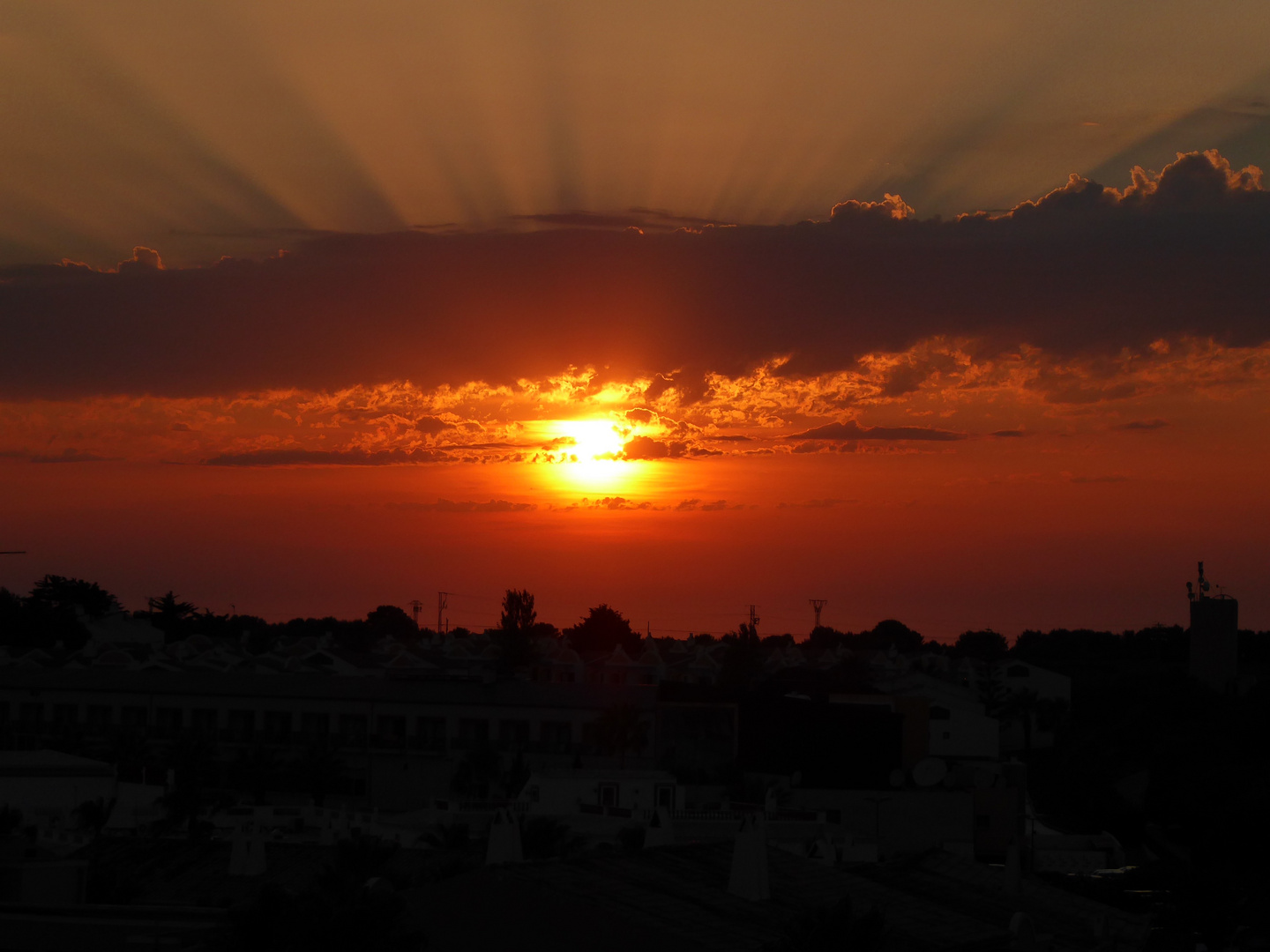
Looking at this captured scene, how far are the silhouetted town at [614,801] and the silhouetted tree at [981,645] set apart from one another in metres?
46.4

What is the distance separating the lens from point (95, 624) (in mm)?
145375

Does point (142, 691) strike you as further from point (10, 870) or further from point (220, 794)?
point (10, 870)

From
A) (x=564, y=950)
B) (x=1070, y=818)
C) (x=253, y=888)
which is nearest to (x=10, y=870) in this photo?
(x=564, y=950)

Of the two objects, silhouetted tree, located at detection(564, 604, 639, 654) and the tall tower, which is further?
silhouetted tree, located at detection(564, 604, 639, 654)

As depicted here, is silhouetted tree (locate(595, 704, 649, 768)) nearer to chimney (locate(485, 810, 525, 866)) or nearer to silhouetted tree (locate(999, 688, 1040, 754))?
chimney (locate(485, 810, 525, 866))

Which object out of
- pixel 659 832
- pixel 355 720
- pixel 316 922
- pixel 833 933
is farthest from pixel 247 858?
pixel 355 720

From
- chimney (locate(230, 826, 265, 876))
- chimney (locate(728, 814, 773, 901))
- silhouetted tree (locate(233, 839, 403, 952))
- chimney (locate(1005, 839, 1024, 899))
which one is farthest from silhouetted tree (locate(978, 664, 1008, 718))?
silhouetted tree (locate(233, 839, 403, 952))

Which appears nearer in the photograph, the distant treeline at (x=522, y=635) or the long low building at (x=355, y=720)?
the long low building at (x=355, y=720)

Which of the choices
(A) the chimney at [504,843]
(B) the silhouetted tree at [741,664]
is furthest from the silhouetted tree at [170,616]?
(A) the chimney at [504,843]

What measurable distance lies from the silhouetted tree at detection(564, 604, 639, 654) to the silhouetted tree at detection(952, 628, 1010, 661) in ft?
152

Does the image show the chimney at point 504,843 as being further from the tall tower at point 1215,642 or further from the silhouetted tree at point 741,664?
the tall tower at point 1215,642

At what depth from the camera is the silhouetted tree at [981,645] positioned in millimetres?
185125

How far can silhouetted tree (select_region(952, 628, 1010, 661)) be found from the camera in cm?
18512

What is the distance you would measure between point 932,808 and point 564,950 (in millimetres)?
42621
